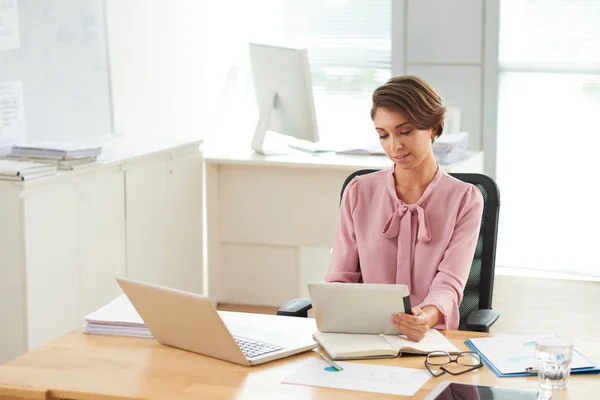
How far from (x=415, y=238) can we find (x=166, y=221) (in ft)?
6.46

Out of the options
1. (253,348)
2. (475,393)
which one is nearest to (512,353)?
(475,393)

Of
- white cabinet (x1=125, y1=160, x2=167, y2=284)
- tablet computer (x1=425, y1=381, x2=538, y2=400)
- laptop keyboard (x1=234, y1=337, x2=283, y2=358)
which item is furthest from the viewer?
white cabinet (x1=125, y1=160, x2=167, y2=284)

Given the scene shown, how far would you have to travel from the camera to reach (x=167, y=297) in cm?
207

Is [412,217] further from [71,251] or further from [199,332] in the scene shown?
[71,251]

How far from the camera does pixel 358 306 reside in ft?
6.97

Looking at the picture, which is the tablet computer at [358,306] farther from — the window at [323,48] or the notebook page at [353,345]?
the window at [323,48]

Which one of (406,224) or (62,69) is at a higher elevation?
(62,69)

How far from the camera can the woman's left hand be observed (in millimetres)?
2125

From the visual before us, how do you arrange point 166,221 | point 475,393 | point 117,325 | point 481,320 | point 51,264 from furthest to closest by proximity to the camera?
point 166,221 < point 51,264 < point 481,320 < point 117,325 < point 475,393

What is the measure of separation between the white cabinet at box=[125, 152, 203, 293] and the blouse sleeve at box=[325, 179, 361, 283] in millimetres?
1506

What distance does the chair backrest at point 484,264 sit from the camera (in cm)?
267

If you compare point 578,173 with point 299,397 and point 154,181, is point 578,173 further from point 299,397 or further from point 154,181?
point 299,397

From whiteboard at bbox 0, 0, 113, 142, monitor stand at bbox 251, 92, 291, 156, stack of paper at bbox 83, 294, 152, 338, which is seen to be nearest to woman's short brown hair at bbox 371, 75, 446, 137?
stack of paper at bbox 83, 294, 152, 338

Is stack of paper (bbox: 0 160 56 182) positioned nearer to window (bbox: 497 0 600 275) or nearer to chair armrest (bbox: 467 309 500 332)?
chair armrest (bbox: 467 309 500 332)
